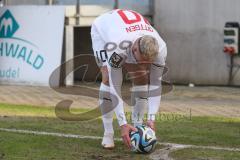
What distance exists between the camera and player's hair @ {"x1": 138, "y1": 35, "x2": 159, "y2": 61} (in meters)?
6.65

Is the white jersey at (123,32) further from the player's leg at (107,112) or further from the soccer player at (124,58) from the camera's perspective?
the player's leg at (107,112)

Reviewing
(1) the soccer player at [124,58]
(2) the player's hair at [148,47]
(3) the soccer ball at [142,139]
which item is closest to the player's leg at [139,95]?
(1) the soccer player at [124,58]

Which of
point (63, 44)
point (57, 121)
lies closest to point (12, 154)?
point (57, 121)

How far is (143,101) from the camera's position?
311 inches

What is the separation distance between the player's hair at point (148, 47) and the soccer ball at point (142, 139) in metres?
0.90

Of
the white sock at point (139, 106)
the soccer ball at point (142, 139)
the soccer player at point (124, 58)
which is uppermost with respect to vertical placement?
the soccer player at point (124, 58)

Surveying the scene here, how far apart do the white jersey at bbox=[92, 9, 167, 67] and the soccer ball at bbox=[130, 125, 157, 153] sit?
2.61 ft

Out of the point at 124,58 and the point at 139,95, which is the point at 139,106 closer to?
the point at 139,95

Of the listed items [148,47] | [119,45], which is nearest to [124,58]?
[119,45]

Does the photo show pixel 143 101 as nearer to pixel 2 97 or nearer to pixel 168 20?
pixel 2 97

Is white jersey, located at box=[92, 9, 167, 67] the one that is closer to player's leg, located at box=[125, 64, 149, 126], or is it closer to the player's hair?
the player's hair

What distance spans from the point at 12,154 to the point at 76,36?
12.4m

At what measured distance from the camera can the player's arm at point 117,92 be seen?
706 cm

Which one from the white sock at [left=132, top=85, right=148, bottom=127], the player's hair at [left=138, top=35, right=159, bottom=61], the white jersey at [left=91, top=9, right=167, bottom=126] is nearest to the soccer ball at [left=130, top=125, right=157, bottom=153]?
the white jersey at [left=91, top=9, right=167, bottom=126]
